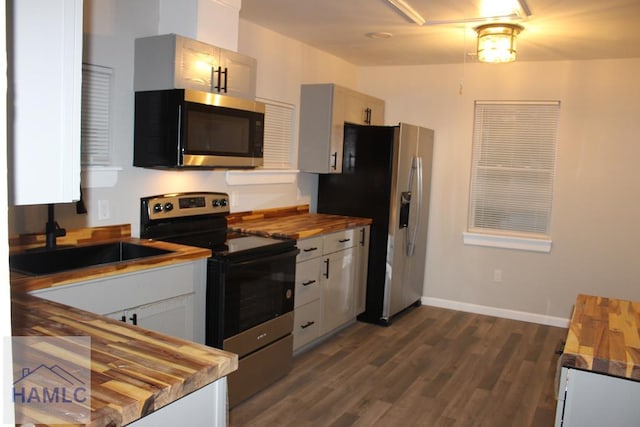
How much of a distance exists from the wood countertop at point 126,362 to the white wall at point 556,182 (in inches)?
169

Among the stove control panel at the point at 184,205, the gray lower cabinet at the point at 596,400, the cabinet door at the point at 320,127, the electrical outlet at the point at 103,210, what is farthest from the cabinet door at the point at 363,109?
the gray lower cabinet at the point at 596,400

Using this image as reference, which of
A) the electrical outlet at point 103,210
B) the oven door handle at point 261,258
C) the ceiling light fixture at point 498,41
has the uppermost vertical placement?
the ceiling light fixture at point 498,41

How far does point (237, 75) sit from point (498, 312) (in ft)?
11.4

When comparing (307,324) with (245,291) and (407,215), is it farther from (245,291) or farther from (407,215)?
(407,215)

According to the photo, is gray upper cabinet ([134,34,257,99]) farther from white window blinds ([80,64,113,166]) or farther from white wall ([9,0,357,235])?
white window blinds ([80,64,113,166])

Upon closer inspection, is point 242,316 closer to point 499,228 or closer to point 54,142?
point 54,142

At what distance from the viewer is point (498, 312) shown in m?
5.24

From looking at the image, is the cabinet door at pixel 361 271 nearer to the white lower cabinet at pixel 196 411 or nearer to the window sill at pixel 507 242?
the window sill at pixel 507 242

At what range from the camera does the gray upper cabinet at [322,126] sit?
4.56 metres

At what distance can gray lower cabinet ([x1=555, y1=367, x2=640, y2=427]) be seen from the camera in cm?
158

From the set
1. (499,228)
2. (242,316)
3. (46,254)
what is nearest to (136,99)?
(46,254)

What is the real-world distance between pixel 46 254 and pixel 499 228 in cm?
403

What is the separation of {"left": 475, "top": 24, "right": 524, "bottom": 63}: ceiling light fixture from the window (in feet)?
4.68

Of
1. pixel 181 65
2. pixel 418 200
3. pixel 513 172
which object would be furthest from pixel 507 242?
pixel 181 65
